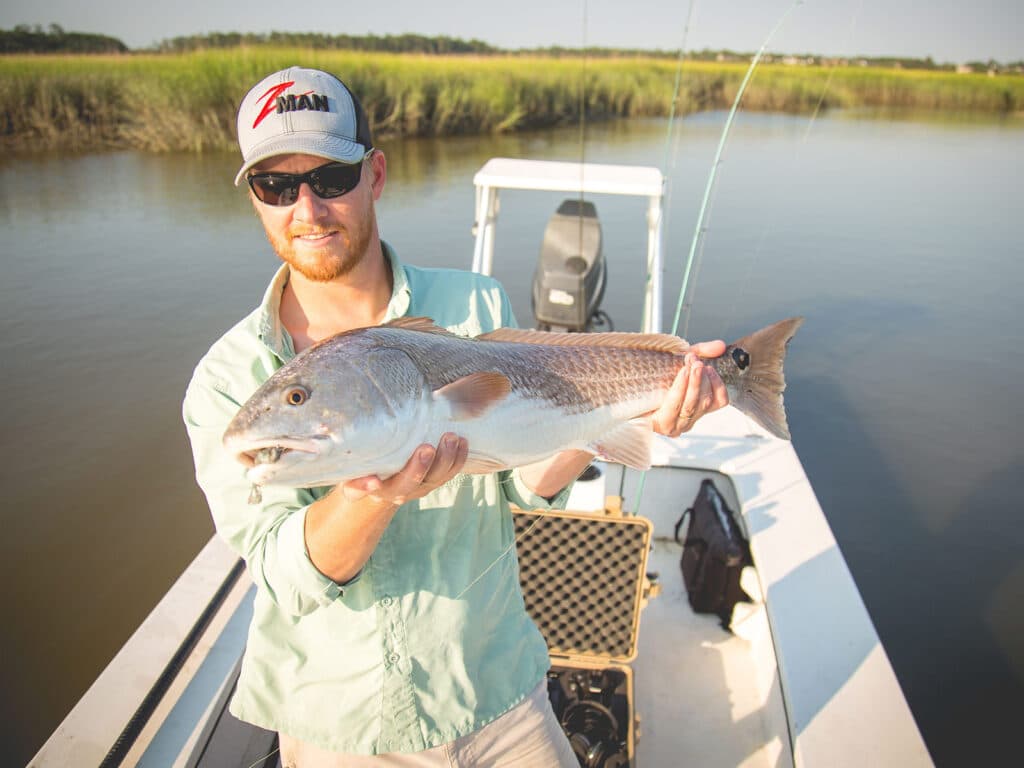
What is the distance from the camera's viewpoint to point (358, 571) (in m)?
1.81

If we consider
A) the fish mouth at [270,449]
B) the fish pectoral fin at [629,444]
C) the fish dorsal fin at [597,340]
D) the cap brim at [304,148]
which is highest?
the cap brim at [304,148]

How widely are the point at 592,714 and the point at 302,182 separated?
9.26ft

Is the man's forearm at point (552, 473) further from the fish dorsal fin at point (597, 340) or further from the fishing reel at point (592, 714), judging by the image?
the fishing reel at point (592, 714)

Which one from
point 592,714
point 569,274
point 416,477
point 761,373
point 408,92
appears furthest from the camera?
point 408,92

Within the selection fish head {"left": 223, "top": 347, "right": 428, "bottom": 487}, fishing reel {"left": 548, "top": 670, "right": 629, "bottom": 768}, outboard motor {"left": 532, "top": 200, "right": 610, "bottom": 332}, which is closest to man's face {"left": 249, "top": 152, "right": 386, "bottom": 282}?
fish head {"left": 223, "top": 347, "right": 428, "bottom": 487}

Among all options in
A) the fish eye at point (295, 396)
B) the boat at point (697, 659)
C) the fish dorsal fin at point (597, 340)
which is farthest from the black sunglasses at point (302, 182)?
the boat at point (697, 659)

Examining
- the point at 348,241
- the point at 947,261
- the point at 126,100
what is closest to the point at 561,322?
the point at 348,241

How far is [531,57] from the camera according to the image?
37250 millimetres

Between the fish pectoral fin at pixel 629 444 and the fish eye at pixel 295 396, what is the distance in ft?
3.42

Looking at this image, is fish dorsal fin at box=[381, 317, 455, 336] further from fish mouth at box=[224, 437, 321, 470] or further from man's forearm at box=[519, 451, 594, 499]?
man's forearm at box=[519, 451, 594, 499]

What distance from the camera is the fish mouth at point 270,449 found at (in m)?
1.53

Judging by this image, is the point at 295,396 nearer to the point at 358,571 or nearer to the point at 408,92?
the point at 358,571

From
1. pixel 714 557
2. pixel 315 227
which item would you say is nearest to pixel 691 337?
pixel 714 557

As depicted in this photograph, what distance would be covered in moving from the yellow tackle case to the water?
2385mm
